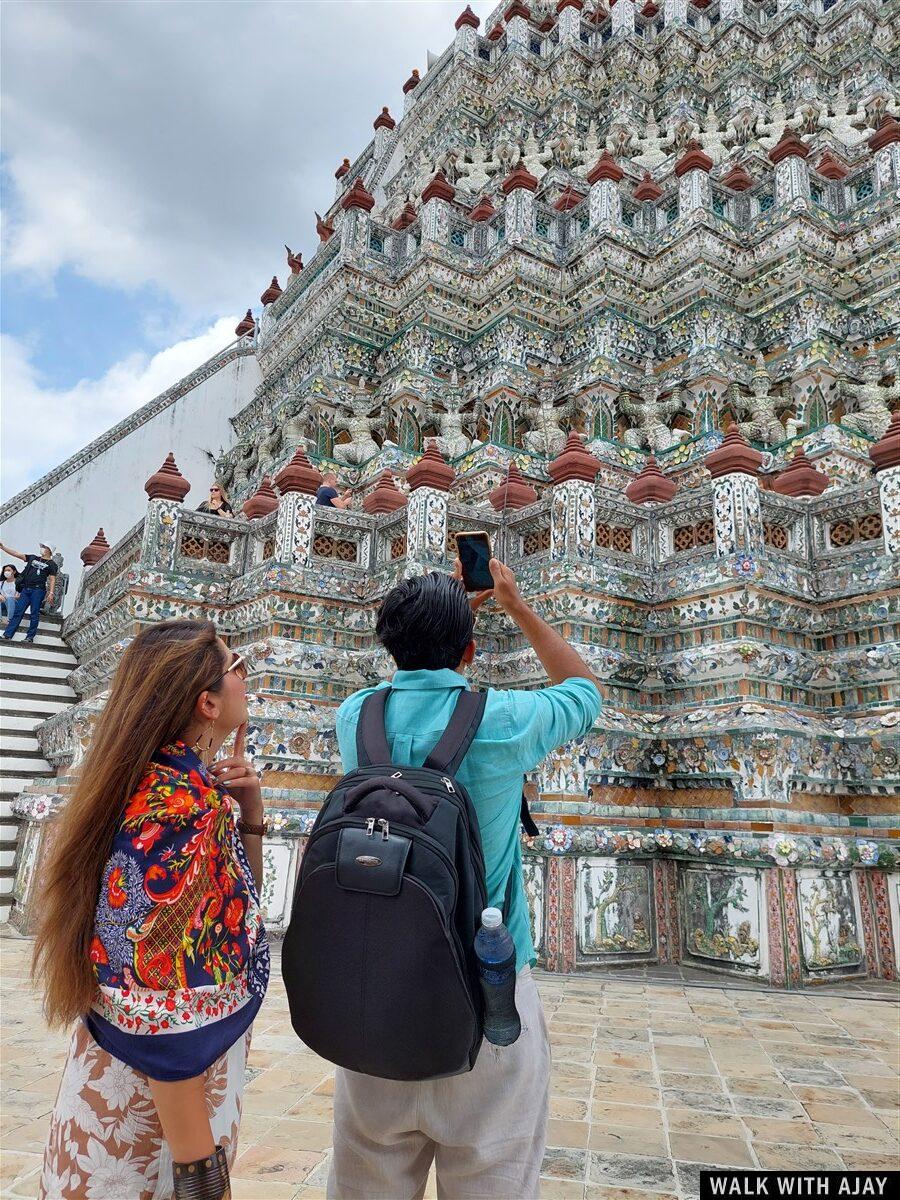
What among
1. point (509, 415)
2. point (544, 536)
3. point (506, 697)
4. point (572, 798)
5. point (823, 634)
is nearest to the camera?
point (506, 697)

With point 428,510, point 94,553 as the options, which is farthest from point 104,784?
point 94,553

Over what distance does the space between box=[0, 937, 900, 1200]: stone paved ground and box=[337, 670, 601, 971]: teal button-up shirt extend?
1.75 metres

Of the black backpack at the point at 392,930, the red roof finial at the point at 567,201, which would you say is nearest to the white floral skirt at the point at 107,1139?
the black backpack at the point at 392,930

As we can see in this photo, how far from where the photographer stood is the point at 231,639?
28.2 ft

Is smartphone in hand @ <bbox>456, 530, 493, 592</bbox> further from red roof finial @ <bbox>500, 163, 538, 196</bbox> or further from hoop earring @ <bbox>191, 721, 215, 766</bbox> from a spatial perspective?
red roof finial @ <bbox>500, 163, 538, 196</bbox>

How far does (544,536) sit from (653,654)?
1533mm

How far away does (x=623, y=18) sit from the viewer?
19.3 metres

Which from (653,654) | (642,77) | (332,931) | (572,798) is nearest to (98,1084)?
(332,931)

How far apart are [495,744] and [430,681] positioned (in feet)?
0.68

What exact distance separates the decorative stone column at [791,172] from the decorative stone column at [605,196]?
7.86ft

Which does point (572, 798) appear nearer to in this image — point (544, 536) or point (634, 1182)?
point (544, 536)

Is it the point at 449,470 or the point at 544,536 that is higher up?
the point at 449,470

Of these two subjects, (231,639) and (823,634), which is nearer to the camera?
(823,634)

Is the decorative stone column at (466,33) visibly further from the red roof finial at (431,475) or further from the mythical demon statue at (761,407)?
the red roof finial at (431,475)
